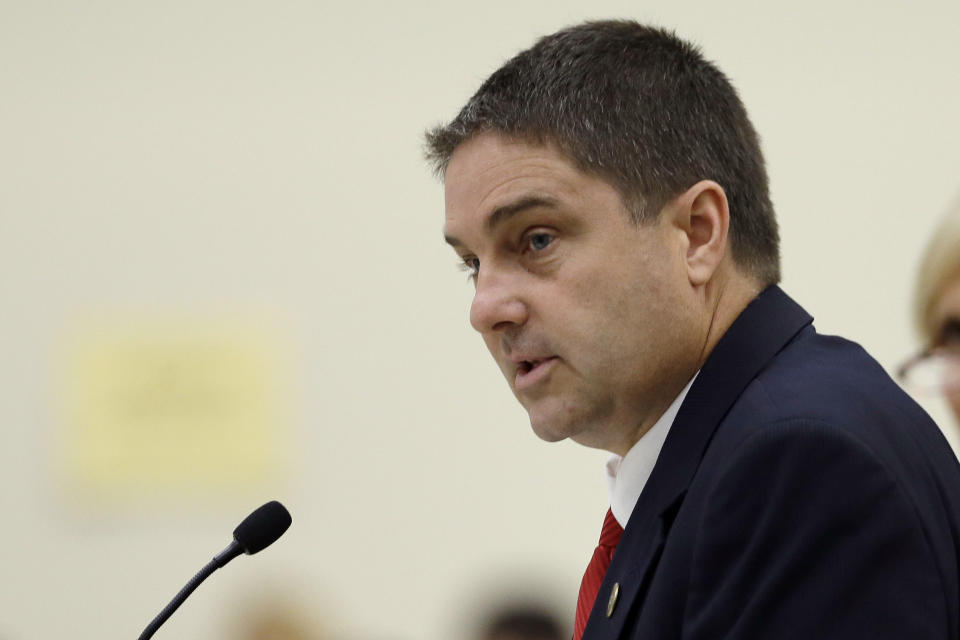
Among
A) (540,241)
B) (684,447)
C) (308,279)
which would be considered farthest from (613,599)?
(308,279)

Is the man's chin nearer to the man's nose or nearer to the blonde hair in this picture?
the man's nose

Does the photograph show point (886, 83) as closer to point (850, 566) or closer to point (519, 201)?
point (519, 201)

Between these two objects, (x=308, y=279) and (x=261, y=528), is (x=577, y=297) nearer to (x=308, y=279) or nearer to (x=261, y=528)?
(x=261, y=528)

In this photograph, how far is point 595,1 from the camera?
4.13m

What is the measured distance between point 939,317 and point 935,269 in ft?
0.19

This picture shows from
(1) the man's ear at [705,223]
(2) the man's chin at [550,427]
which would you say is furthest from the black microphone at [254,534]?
(1) the man's ear at [705,223]

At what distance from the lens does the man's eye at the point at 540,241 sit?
1477mm

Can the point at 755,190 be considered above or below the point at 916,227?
below

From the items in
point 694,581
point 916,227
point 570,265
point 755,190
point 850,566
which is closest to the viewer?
point 850,566

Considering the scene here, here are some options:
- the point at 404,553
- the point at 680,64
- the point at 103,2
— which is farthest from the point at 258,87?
the point at 680,64

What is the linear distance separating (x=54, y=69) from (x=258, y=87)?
67 centimetres

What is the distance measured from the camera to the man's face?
1.46 metres

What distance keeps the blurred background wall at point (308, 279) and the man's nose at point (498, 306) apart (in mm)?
2515

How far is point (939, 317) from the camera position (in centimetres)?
157
